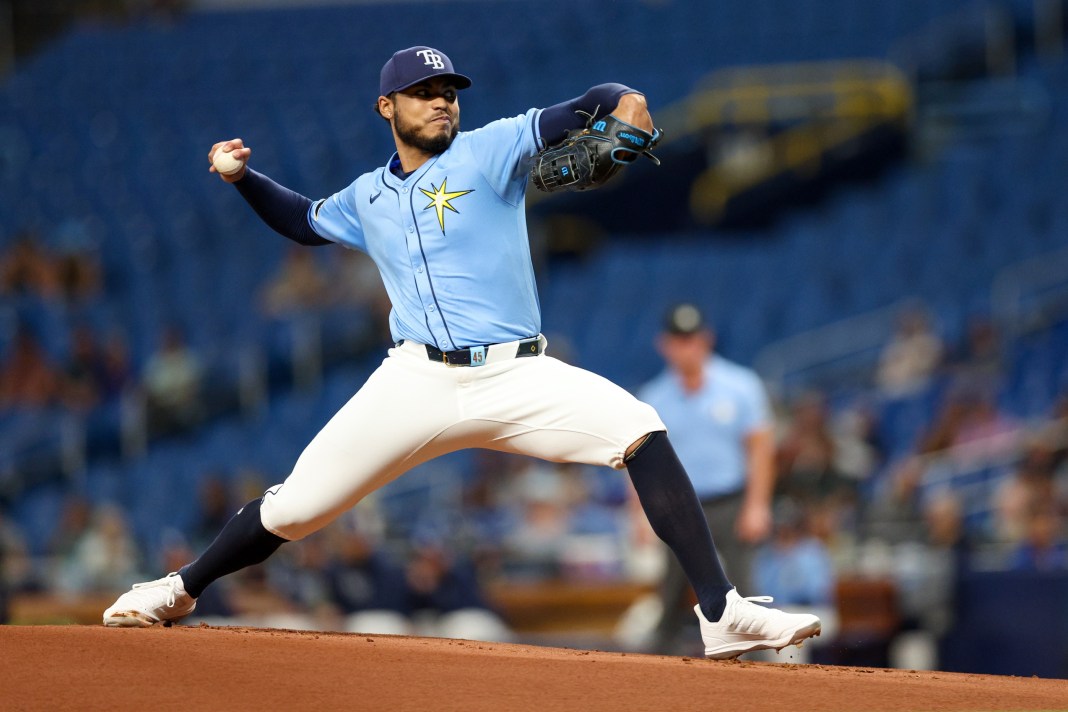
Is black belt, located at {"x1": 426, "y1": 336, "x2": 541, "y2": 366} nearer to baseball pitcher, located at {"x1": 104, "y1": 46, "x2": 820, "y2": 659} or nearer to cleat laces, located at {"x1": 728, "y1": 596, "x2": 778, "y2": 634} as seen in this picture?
baseball pitcher, located at {"x1": 104, "y1": 46, "x2": 820, "y2": 659}

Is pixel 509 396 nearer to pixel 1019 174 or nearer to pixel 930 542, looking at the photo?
pixel 930 542

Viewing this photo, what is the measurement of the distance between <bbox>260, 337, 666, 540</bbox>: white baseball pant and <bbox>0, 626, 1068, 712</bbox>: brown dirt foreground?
52cm

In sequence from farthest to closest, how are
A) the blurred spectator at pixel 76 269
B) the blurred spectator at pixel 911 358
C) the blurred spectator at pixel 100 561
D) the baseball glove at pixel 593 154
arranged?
the blurred spectator at pixel 76 269, the blurred spectator at pixel 911 358, the blurred spectator at pixel 100 561, the baseball glove at pixel 593 154

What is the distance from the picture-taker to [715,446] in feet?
22.8

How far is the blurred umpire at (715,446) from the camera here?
270 inches

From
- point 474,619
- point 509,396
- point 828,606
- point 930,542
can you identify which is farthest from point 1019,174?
point 509,396

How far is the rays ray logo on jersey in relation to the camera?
4.23 m

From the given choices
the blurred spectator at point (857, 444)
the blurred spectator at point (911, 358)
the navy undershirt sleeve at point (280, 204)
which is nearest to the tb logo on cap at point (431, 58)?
the navy undershirt sleeve at point (280, 204)

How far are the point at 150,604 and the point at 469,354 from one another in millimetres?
1346

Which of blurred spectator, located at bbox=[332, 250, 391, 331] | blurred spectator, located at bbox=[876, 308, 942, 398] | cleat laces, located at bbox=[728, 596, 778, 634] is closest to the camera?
cleat laces, located at bbox=[728, 596, 778, 634]

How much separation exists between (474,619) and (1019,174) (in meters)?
7.83

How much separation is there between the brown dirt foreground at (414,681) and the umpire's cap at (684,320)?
2.72 m

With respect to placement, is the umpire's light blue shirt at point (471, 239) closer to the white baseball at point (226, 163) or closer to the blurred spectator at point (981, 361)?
the white baseball at point (226, 163)

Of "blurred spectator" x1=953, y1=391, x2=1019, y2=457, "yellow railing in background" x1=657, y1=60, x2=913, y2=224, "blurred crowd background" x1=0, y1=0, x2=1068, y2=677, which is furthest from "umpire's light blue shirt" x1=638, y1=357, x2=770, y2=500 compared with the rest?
"yellow railing in background" x1=657, y1=60, x2=913, y2=224
